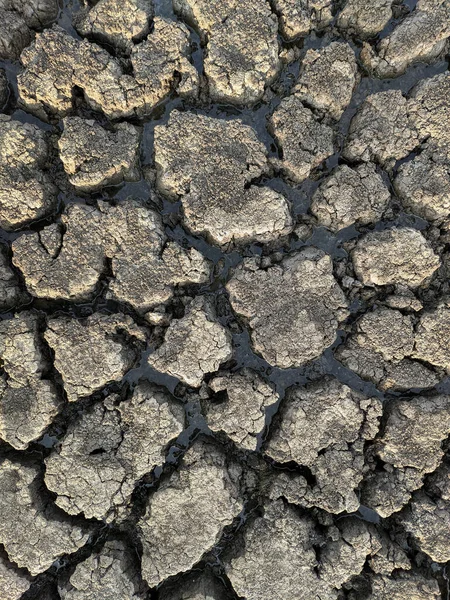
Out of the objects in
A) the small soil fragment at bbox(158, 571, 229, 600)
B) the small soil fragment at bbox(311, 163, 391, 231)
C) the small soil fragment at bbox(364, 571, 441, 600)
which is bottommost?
the small soil fragment at bbox(158, 571, 229, 600)

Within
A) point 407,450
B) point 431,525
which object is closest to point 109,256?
point 407,450

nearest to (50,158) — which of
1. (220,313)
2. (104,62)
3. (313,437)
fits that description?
(104,62)

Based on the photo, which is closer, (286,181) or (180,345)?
(180,345)

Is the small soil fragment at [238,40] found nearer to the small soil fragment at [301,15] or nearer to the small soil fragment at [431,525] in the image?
the small soil fragment at [301,15]

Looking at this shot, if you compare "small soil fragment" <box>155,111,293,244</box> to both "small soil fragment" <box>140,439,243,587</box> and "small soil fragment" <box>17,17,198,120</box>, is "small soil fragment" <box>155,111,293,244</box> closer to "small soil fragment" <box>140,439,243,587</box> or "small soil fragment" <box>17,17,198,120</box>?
"small soil fragment" <box>17,17,198,120</box>

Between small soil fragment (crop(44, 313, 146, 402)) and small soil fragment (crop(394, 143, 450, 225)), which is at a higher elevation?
small soil fragment (crop(394, 143, 450, 225))

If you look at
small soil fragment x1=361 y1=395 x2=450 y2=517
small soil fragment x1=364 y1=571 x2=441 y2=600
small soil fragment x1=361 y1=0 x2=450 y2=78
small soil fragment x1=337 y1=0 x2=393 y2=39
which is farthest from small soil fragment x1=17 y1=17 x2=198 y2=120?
small soil fragment x1=364 y1=571 x2=441 y2=600

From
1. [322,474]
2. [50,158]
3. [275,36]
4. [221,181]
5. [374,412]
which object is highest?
[275,36]

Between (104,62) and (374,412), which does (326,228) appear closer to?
(374,412)
